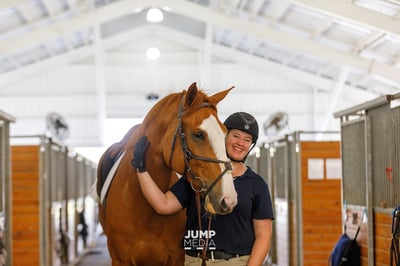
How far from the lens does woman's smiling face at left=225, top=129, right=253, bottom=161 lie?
3.02 m

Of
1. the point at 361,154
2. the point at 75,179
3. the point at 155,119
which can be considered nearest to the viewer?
the point at 155,119

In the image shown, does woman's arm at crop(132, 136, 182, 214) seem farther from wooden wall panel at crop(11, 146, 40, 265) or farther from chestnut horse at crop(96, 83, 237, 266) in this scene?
wooden wall panel at crop(11, 146, 40, 265)

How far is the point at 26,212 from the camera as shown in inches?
294

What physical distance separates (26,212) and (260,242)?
498cm

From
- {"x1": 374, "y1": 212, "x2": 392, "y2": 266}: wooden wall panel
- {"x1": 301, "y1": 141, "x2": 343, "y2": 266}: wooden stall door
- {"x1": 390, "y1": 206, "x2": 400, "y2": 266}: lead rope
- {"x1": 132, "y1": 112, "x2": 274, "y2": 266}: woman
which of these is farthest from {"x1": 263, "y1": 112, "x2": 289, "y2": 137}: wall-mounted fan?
{"x1": 132, "y1": 112, "x2": 274, "y2": 266}: woman

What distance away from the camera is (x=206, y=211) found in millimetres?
3000

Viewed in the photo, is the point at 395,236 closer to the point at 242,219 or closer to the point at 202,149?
the point at 242,219

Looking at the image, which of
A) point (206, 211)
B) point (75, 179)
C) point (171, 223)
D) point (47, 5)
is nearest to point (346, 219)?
point (171, 223)

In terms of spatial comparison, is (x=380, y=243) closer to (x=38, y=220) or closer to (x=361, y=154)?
(x=361, y=154)

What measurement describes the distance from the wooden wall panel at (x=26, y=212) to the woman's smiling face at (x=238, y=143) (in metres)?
4.83

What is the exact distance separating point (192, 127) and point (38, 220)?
15.8ft

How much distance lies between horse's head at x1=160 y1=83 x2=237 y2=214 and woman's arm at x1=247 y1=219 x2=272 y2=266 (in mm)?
260

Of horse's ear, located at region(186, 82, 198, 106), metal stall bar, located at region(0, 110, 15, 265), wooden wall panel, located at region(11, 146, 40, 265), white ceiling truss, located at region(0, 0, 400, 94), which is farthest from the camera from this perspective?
white ceiling truss, located at region(0, 0, 400, 94)

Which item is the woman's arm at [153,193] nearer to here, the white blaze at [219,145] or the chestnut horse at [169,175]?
the chestnut horse at [169,175]
